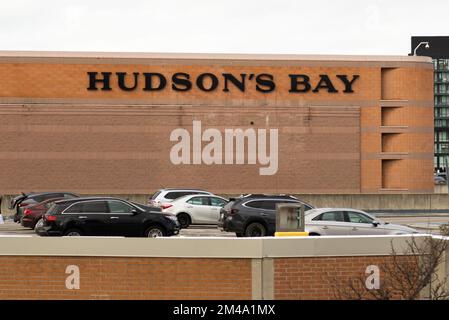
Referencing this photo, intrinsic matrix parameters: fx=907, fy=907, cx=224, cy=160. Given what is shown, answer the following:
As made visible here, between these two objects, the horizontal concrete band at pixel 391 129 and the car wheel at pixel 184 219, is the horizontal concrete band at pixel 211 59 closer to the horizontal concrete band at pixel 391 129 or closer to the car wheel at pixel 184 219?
the horizontal concrete band at pixel 391 129

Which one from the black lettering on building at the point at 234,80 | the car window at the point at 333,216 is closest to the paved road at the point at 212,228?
the car window at the point at 333,216

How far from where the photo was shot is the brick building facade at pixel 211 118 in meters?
60.5

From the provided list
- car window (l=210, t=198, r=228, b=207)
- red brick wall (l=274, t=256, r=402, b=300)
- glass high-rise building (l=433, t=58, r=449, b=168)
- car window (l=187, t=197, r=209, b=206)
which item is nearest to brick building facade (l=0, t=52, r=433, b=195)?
car window (l=187, t=197, r=209, b=206)

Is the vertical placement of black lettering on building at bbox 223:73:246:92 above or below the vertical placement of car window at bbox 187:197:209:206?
above

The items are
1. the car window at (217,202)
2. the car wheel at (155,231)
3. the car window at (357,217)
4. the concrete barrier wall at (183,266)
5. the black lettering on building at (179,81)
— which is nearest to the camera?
the concrete barrier wall at (183,266)

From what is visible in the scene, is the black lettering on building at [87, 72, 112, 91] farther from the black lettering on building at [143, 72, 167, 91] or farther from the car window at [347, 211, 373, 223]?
the car window at [347, 211, 373, 223]

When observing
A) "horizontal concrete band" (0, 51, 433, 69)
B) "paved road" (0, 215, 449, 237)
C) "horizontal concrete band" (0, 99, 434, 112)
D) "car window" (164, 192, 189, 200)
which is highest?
"horizontal concrete band" (0, 51, 433, 69)

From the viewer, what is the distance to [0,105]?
60500 mm

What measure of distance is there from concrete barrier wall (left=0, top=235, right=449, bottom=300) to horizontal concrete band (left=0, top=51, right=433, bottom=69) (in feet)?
137

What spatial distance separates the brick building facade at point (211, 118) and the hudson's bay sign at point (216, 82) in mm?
69

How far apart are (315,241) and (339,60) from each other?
145 ft

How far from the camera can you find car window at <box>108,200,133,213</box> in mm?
31281

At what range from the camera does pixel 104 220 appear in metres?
30.9

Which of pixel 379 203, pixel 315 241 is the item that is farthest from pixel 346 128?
pixel 315 241
